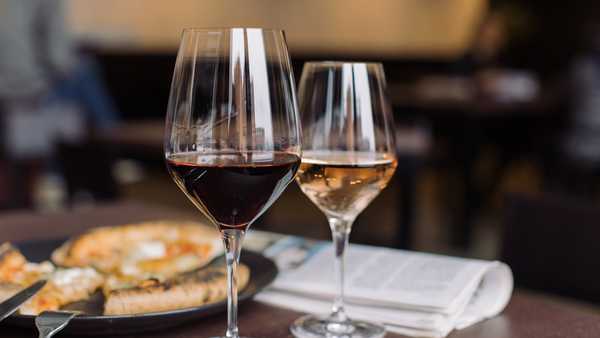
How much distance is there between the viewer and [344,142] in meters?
A: 0.73

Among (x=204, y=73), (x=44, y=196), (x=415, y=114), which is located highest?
(x=204, y=73)

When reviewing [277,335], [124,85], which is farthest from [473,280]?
[124,85]

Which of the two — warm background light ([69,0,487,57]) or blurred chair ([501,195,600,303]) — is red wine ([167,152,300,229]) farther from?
warm background light ([69,0,487,57])

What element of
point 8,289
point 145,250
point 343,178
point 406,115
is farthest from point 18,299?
point 406,115

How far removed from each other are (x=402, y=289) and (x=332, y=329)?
0.11 meters

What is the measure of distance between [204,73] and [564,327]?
1.35 ft

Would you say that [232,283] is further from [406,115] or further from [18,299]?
[406,115]

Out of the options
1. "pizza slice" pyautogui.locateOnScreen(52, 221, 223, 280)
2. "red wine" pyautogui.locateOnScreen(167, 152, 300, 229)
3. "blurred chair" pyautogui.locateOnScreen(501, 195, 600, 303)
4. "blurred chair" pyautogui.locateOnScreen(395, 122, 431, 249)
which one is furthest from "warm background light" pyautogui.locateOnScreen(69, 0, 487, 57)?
"red wine" pyautogui.locateOnScreen(167, 152, 300, 229)

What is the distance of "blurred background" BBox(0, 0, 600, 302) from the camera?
6.90 feet

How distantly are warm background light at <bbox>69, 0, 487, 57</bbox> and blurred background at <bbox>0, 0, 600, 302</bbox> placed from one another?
18 mm

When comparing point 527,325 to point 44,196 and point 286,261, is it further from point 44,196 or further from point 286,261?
point 44,196

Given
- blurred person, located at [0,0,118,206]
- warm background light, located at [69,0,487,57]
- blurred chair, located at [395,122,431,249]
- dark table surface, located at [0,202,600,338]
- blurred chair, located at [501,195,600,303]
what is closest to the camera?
dark table surface, located at [0,202,600,338]

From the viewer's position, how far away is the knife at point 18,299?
0.62 metres

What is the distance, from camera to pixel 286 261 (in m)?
0.87
